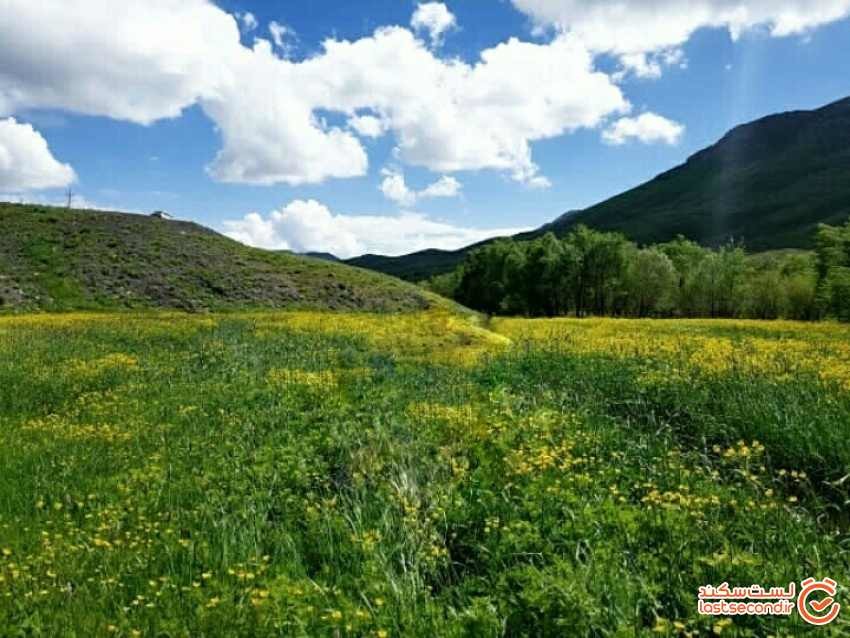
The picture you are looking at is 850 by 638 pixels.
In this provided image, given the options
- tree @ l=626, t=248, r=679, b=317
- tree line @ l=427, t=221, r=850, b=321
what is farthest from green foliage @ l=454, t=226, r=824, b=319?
tree line @ l=427, t=221, r=850, b=321

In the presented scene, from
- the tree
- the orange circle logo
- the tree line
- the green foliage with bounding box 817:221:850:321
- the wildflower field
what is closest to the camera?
the orange circle logo

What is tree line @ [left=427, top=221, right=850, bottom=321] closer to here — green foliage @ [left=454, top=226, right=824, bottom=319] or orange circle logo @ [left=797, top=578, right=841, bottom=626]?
green foliage @ [left=454, top=226, right=824, bottom=319]

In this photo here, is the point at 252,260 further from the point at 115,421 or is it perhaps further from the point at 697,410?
the point at 697,410

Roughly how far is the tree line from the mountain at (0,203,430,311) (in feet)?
71.7

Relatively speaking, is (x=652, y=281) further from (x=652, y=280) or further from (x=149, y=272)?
(x=149, y=272)

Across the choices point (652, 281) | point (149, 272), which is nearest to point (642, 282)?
point (652, 281)

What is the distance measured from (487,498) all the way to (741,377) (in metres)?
8.17

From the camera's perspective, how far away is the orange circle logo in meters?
4.31

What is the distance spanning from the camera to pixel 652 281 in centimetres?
7812

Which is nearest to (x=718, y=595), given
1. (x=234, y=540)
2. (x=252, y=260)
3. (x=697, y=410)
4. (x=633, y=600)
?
(x=633, y=600)

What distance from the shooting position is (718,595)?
4703 millimetres

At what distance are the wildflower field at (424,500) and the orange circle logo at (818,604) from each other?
10 cm

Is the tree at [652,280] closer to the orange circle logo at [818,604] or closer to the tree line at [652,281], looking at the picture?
the tree line at [652,281]

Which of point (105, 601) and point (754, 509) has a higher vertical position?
point (754, 509)
